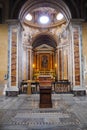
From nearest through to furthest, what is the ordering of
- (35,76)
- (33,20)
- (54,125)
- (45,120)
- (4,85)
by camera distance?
(54,125) → (45,120) → (4,85) → (33,20) → (35,76)

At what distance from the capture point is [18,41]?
13.4 m

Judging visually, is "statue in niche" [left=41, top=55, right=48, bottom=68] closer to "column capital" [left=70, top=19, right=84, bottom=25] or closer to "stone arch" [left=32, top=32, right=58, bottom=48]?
"stone arch" [left=32, top=32, right=58, bottom=48]

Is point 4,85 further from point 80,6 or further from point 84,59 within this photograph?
point 80,6

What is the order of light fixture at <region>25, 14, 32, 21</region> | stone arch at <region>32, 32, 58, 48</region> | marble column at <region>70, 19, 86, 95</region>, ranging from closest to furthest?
1. marble column at <region>70, 19, 86, 95</region>
2. light fixture at <region>25, 14, 32, 21</region>
3. stone arch at <region>32, 32, 58, 48</region>

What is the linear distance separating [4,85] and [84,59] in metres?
5.46

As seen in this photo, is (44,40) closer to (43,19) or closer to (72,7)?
(43,19)

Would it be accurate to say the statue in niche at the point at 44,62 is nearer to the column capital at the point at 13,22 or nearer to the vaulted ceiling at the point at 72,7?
the vaulted ceiling at the point at 72,7

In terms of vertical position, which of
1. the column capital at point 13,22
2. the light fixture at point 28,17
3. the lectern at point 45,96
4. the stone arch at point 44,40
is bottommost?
the lectern at point 45,96

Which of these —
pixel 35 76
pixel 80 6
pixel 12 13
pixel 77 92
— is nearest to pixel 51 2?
pixel 80 6

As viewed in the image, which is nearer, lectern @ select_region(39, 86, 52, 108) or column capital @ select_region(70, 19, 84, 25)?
lectern @ select_region(39, 86, 52, 108)

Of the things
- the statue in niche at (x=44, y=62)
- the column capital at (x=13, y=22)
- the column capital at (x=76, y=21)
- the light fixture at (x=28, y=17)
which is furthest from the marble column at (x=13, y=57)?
the statue in niche at (x=44, y=62)

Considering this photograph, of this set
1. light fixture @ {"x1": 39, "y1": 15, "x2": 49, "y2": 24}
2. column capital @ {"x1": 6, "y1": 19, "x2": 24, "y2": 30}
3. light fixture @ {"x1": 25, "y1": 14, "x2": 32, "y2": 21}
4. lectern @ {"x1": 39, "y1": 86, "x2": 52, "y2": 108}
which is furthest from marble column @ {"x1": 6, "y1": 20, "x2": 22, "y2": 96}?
light fixture @ {"x1": 39, "y1": 15, "x2": 49, "y2": 24}

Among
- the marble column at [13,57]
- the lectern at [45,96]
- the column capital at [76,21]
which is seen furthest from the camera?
the column capital at [76,21]

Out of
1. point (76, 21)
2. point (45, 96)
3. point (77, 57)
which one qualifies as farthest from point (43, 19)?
point (45, 96)
